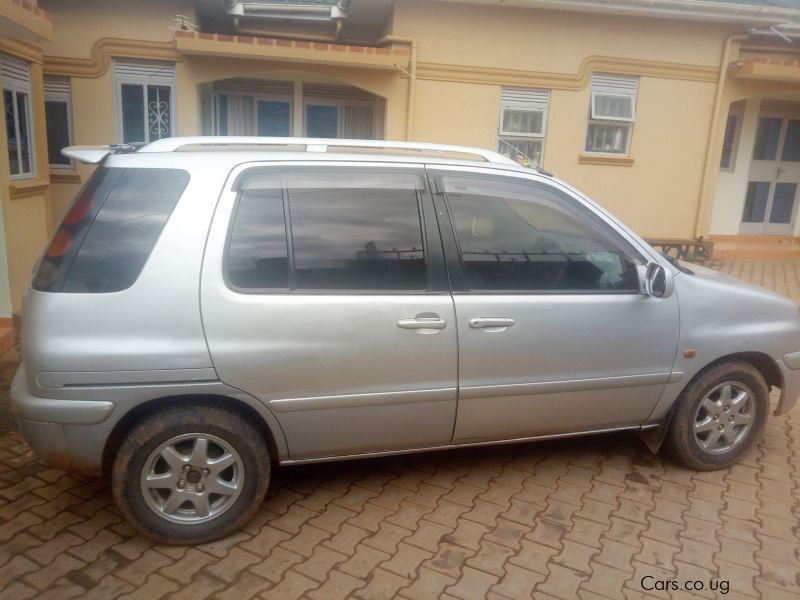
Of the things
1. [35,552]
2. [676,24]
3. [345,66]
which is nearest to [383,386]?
[35,552]

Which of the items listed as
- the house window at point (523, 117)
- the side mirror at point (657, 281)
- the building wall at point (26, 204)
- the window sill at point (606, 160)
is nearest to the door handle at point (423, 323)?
the side mirror at point (657, 281)

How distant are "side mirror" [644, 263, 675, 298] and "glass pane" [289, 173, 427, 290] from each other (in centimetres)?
124

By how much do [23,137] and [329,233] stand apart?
560cm

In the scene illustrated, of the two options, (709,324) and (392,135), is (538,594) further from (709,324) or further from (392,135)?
(392,135)

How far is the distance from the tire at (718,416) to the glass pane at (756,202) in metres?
9.50

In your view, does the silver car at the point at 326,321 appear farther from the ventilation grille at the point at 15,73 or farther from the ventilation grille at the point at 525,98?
the ventilation grille at the point at 525,98

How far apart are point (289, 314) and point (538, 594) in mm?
1657

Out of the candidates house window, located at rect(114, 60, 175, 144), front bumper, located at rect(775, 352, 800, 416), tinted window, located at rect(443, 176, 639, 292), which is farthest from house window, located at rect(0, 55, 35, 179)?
front bumper, located at rect(775, 352, 800, 416)

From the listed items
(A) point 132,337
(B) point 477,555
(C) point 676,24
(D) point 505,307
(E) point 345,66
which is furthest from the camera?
(C) point 676,24

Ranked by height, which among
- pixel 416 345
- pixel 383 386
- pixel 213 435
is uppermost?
pixel 416 345

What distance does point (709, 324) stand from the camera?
3.72 meters

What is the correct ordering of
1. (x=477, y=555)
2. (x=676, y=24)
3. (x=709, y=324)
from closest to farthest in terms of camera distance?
(x=477, y=555), (x=709, y=324), (x=676, y=24)

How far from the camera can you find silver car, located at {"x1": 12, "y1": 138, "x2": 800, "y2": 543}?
2855 mm

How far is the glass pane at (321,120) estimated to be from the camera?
10828 mm
